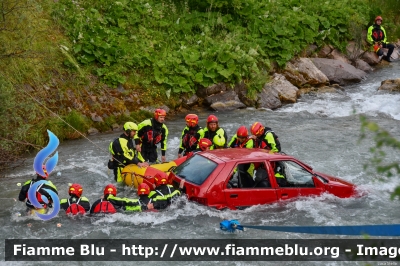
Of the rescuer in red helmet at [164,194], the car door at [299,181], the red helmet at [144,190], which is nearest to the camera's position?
the rescuer in red helmet at [164,194]

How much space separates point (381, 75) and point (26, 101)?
527 inches

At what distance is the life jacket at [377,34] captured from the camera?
2344 centimetres

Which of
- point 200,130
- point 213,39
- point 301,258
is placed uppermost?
point 213,39

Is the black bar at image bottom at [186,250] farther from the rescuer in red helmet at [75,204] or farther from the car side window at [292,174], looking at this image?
the car side window at [292,174]

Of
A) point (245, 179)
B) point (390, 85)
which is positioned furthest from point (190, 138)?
point (390, 85)

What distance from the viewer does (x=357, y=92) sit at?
65.1ft

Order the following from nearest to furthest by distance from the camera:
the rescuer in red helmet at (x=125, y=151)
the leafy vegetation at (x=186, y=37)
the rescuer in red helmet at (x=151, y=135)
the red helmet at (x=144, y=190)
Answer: the red helmet at (x=144, y=190)
the rescuer in red helmet at (x=125, y=151)
the rescuer in red helmet at (x=151, y=135)
the leafy vegetation at (x=186, y=37)

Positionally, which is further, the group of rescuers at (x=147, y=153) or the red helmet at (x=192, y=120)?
the red helmet at (x=192, y=120)

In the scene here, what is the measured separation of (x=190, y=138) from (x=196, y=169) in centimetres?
227

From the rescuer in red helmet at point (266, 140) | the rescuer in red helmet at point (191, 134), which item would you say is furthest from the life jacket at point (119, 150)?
the rescuer in red helmet at point (266, 140)

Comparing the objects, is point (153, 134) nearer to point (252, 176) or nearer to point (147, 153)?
point (147, 153)

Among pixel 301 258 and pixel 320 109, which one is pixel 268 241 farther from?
pixel 320 109

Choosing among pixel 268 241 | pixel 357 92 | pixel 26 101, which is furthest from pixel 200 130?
pixel 357 92

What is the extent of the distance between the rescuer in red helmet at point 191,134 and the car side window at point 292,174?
2256 millimetres
